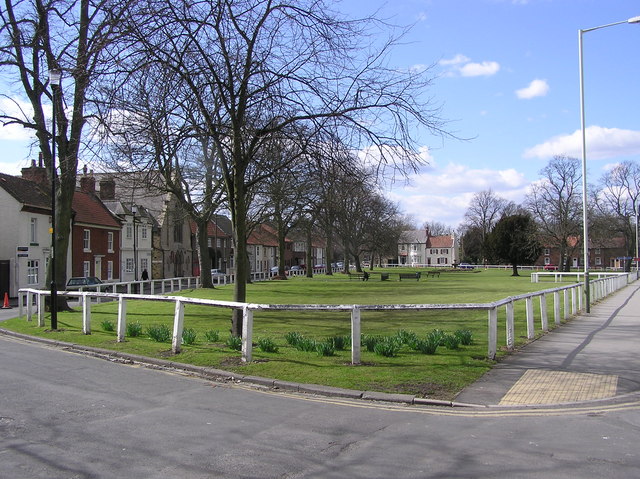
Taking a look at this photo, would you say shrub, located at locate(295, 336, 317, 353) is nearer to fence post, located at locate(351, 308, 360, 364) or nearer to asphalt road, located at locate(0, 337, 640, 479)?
fence post, located at locate(351, 308, 360, 364)

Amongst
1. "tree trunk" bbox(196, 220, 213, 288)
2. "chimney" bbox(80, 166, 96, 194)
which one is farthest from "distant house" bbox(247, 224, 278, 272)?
"tree trunk" bbox(196, 220, 213, 288)

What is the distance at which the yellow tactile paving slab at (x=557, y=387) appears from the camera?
7285mm

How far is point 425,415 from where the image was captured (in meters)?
6.73

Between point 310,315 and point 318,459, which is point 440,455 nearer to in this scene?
point 318,459

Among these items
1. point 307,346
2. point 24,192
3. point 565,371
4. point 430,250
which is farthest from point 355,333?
point 430,250

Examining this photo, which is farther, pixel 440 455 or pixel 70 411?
pixel 70 411

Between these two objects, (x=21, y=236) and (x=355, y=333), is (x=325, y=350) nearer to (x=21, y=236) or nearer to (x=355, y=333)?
(x=355, y=333)

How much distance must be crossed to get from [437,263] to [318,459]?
449ft

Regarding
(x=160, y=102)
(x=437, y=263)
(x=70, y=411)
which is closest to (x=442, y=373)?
(x=70, y=411)

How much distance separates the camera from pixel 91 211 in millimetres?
45781

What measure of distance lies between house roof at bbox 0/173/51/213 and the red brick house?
10.1ft

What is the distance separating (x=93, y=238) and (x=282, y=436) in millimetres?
43334

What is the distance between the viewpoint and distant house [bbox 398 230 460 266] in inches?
5413

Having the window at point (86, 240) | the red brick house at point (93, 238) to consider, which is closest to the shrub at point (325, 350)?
the red brick house at point (93, 238)
